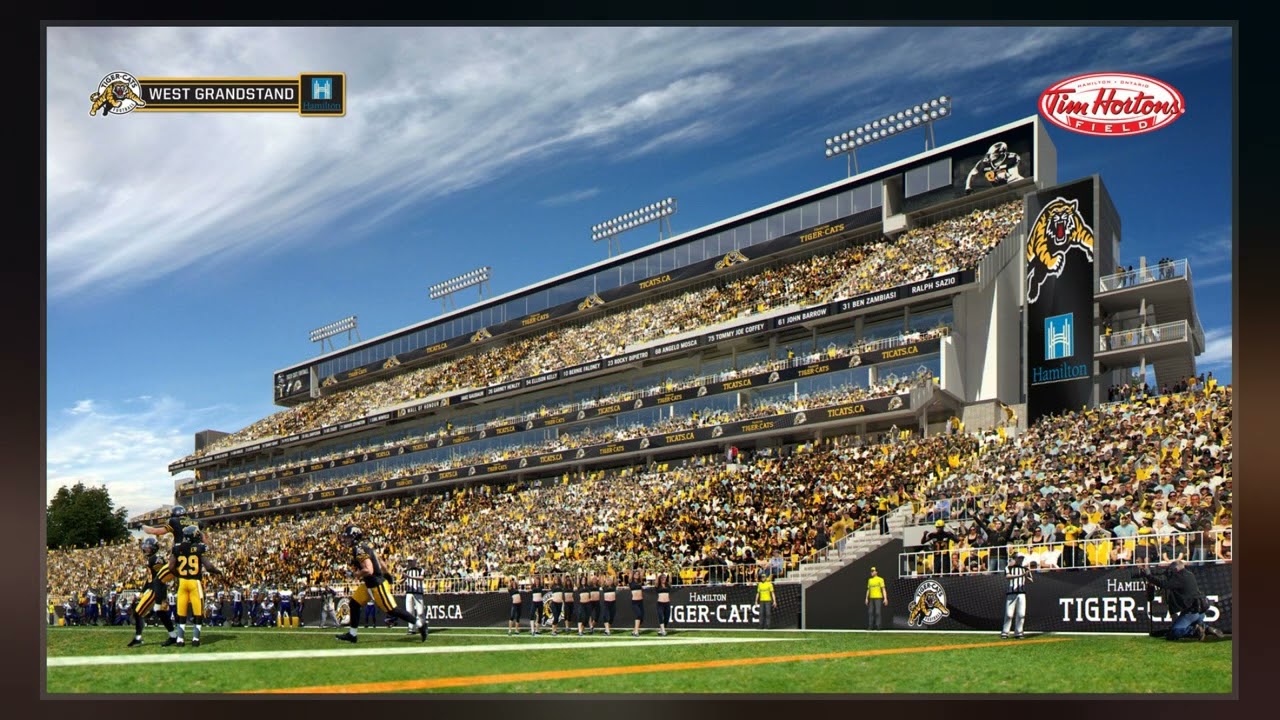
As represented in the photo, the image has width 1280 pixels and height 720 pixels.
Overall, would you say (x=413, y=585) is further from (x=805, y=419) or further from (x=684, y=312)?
(x=684, y=312)

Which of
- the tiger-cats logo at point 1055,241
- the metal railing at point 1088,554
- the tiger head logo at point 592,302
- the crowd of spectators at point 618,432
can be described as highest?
the tiger head logo at point 592,302

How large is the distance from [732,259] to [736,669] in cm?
3502

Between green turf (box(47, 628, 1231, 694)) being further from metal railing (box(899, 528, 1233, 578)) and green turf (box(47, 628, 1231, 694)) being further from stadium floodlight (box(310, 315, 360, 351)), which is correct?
stadium floodlight (box(310, 315, 360, 351))

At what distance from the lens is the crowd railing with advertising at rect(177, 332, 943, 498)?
122 ft

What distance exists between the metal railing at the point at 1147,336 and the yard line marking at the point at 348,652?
17929 mm

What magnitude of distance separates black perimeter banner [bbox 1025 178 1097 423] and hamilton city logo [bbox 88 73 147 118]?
24.5 metres

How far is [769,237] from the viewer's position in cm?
4622

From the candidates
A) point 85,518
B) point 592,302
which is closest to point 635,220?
point 592,302

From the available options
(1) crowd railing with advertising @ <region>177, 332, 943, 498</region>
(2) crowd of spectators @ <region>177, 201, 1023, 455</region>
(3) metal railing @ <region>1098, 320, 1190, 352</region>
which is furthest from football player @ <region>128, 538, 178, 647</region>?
(3) metal railing @ <region>1098, 320, 1190, 352</region>

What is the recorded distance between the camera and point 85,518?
204 ft

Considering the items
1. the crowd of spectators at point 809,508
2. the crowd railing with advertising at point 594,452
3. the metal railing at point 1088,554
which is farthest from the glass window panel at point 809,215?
the metal railing at point 1088,554

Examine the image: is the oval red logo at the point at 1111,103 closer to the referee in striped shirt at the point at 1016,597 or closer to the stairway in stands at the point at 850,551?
the referee in striped shirt at the point at 1016,597

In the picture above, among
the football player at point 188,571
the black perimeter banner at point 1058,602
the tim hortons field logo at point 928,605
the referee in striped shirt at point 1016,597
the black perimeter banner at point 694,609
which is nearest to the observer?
the black perimeter banner at point 1058,602

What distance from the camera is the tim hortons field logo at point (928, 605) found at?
21.5 m
